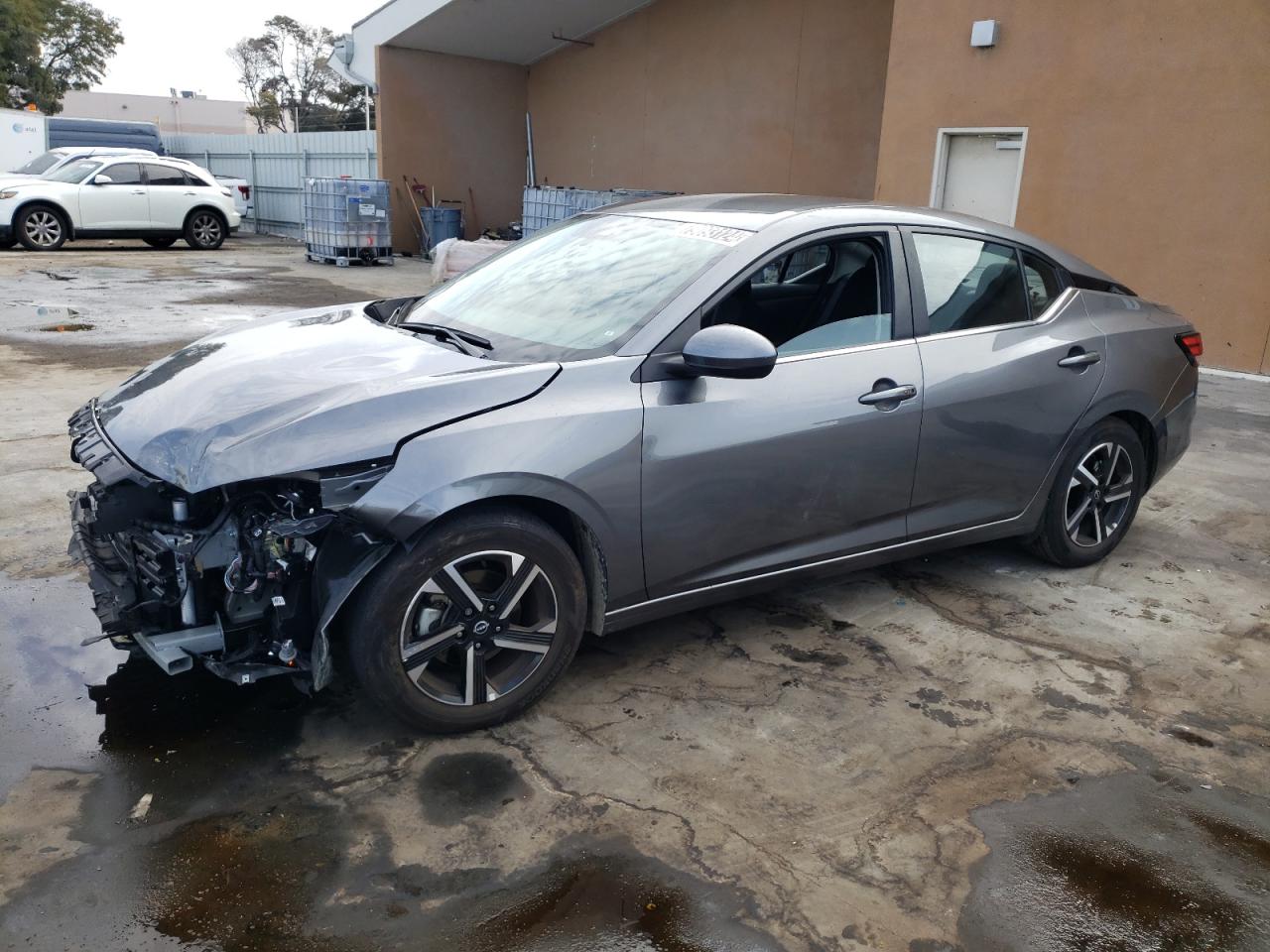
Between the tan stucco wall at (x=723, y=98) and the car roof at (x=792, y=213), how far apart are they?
35.2ft

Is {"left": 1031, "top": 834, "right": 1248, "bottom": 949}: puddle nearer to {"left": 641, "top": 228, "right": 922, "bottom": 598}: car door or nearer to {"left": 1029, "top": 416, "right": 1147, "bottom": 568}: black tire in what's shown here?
{"left": 641, "top": 228, "right": 922, "bottom": 598}: car door

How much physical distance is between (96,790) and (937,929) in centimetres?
227

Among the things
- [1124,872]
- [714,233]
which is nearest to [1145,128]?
[714,233]

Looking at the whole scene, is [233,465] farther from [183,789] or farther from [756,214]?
[756,214]

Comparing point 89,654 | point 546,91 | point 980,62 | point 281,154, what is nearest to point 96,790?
point 89,654

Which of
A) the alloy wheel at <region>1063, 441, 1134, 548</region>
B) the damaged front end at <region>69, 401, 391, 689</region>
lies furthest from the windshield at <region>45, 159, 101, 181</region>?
the alloy wheel at <region>1063, 441, 1134, 548</region>

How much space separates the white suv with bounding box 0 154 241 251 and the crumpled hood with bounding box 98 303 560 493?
52.6ft

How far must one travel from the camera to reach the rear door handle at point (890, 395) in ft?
12.3

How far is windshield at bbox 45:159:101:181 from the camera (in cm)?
1733

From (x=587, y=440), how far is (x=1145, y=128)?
8.87 m

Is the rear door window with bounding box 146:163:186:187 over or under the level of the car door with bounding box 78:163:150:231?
over

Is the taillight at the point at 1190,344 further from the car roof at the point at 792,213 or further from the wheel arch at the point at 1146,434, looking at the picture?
the car roof at the point at 792,213

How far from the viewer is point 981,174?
1118cm

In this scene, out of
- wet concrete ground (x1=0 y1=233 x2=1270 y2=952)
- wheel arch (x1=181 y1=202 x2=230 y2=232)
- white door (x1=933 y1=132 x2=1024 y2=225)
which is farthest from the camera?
wheel arch (x1=181 y1=202 x2=230 y2=232)
